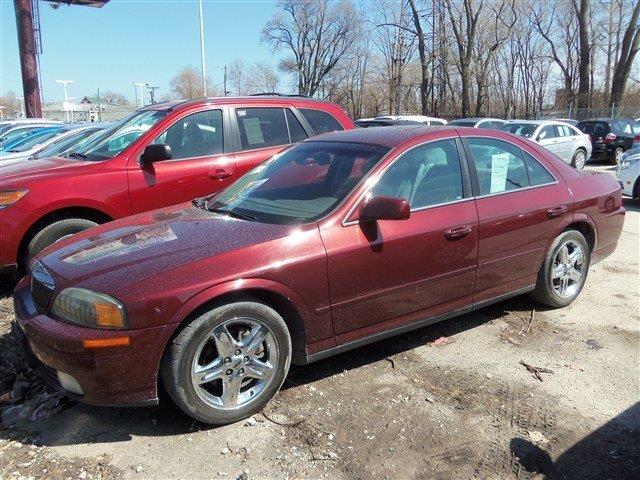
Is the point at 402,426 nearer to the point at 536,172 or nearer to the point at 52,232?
the point at 536,172

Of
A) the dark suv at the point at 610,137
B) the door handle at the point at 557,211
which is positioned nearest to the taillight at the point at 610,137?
the dark suv at the point at 610,137

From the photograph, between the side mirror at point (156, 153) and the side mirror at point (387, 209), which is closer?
the side mirror at point (387, 209)

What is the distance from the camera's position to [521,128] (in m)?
15.9

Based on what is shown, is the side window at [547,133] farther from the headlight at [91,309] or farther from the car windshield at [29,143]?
the headlight at [91,309]

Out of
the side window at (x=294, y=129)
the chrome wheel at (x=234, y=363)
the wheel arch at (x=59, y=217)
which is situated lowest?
the chrome wheel at (x=234, y=363)

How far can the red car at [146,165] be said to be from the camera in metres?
4.86

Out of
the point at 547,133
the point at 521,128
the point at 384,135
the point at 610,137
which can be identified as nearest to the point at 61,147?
the point at 384,135

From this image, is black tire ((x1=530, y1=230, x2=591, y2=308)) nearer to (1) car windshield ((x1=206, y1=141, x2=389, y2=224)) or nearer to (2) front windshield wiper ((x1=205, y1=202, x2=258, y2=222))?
(1) car windshield ((x1=206, y1=141, x2=389, y2=224))

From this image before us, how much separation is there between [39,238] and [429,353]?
3.49 metres

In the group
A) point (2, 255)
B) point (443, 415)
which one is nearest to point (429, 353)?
point (443, 415)

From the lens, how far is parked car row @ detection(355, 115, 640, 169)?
15.8m

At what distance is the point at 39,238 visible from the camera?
191 inches

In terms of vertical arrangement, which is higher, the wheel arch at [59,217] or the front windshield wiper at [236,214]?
the front windshield wiper at [236,214]

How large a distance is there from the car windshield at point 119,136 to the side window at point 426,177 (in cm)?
299
